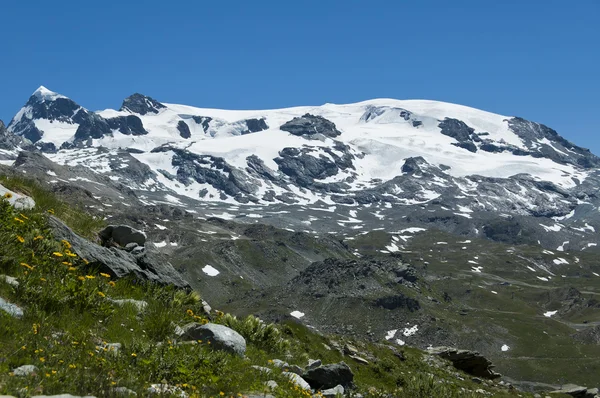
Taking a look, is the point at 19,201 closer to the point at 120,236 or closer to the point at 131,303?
the point at 120,236

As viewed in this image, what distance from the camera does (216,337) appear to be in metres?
12.3

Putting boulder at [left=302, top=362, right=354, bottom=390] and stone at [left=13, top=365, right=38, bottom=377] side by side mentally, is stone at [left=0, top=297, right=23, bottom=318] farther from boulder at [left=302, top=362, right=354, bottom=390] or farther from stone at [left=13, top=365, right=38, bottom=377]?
boulder at [left=302, top=362, right=354, bottom=390]

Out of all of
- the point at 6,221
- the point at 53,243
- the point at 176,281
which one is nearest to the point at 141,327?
the point at 53,243

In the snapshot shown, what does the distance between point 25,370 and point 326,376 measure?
28.8 ft

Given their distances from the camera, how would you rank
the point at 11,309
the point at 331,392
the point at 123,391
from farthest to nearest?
the point at 331,392
the point at 11,309
the point at 123,391

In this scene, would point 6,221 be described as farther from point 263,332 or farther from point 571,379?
point 571,379

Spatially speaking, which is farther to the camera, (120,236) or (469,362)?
(469,362)

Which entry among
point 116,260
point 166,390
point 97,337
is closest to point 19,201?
point 116,260

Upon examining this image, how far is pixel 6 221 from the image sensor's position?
13.4 m

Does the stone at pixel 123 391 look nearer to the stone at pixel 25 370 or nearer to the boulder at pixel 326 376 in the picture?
the stone at pixel 25 370

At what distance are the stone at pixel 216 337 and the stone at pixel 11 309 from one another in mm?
3569

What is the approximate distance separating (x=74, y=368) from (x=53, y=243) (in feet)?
19.4

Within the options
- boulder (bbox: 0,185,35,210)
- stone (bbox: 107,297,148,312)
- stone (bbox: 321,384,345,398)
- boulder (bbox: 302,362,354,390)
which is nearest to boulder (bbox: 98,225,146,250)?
boulder (bbox: 0,185,35,210)

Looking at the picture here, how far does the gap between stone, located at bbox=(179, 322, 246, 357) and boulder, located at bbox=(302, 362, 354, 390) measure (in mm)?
2864
